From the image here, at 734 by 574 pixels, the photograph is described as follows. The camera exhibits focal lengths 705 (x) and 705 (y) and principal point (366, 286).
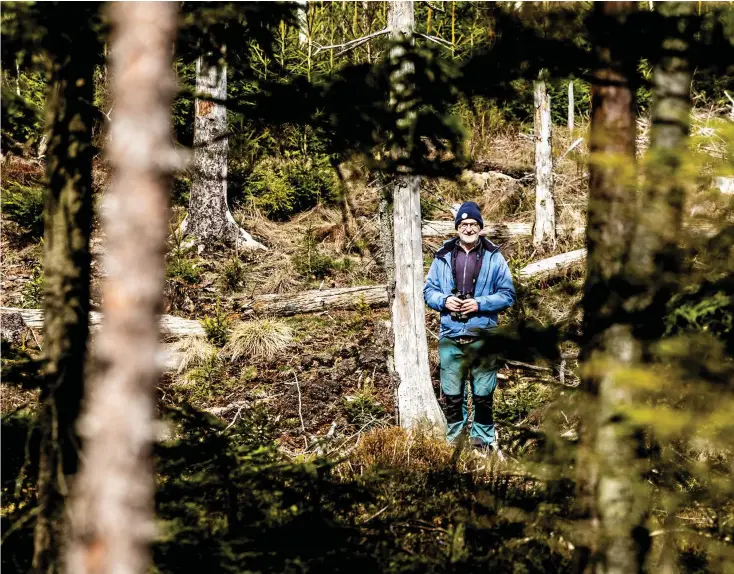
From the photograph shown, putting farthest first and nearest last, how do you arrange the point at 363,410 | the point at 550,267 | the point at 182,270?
the point at 550,267, the point at 182,270, the point at 363,410

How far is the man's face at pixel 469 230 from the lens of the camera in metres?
→ 6.48

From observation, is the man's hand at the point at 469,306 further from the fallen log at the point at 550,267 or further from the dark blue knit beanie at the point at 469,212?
the fallen log at the point at 550,267

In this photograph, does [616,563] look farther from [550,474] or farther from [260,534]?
[260,534]

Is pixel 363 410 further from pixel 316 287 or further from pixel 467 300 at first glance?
pixel 316 287

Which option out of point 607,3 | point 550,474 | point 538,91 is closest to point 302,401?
point 550,474

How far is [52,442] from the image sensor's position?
94.1 inches

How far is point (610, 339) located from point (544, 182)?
11.2 metres

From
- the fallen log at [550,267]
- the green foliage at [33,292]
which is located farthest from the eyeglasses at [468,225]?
the green foliage at [33,292]

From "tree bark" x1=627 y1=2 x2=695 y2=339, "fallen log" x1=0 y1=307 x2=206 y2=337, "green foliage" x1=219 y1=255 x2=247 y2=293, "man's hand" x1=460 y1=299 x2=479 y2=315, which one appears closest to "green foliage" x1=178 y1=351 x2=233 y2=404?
"fallen log" x1=0 y1=307 x2=206 y2=337

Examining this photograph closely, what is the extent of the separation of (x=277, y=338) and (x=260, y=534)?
286 inches

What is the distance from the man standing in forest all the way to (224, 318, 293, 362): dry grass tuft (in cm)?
380

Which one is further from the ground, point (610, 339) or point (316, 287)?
point (316, 287)

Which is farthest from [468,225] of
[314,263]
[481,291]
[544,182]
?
[544,182]

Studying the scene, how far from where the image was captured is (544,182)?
526 inches
